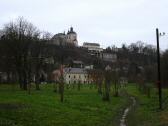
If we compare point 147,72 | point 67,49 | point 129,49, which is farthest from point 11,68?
point 129,49

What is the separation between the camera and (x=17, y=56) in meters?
85.7

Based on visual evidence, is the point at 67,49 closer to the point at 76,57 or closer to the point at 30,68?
the point at 76,57

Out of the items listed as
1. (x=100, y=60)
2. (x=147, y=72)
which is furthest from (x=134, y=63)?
(x=147, y=72)

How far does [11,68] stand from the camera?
292 ft

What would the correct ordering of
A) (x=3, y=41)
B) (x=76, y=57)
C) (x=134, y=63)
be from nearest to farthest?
(x=3, y=41), (x=134, y=63), (x=76, y=57)

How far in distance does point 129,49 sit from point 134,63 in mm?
29483

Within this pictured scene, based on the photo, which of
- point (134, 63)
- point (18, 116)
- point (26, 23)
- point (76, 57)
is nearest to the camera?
point (18, 116)

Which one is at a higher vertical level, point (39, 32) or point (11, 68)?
point (39, 32)

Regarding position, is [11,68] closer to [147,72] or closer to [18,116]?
[147,72]

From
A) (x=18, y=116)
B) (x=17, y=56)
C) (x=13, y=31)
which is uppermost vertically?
(x=13, y=31)

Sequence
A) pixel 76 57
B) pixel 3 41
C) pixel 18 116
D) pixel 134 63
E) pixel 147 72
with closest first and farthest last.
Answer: pixel 18 116
pixel 3 41
pixel 147 72
pixel 134 63
pixel 76 57

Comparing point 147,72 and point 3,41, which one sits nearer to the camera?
point 3,41

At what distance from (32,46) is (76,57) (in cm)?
9874

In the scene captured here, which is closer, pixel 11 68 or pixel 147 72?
pixel 11 68
